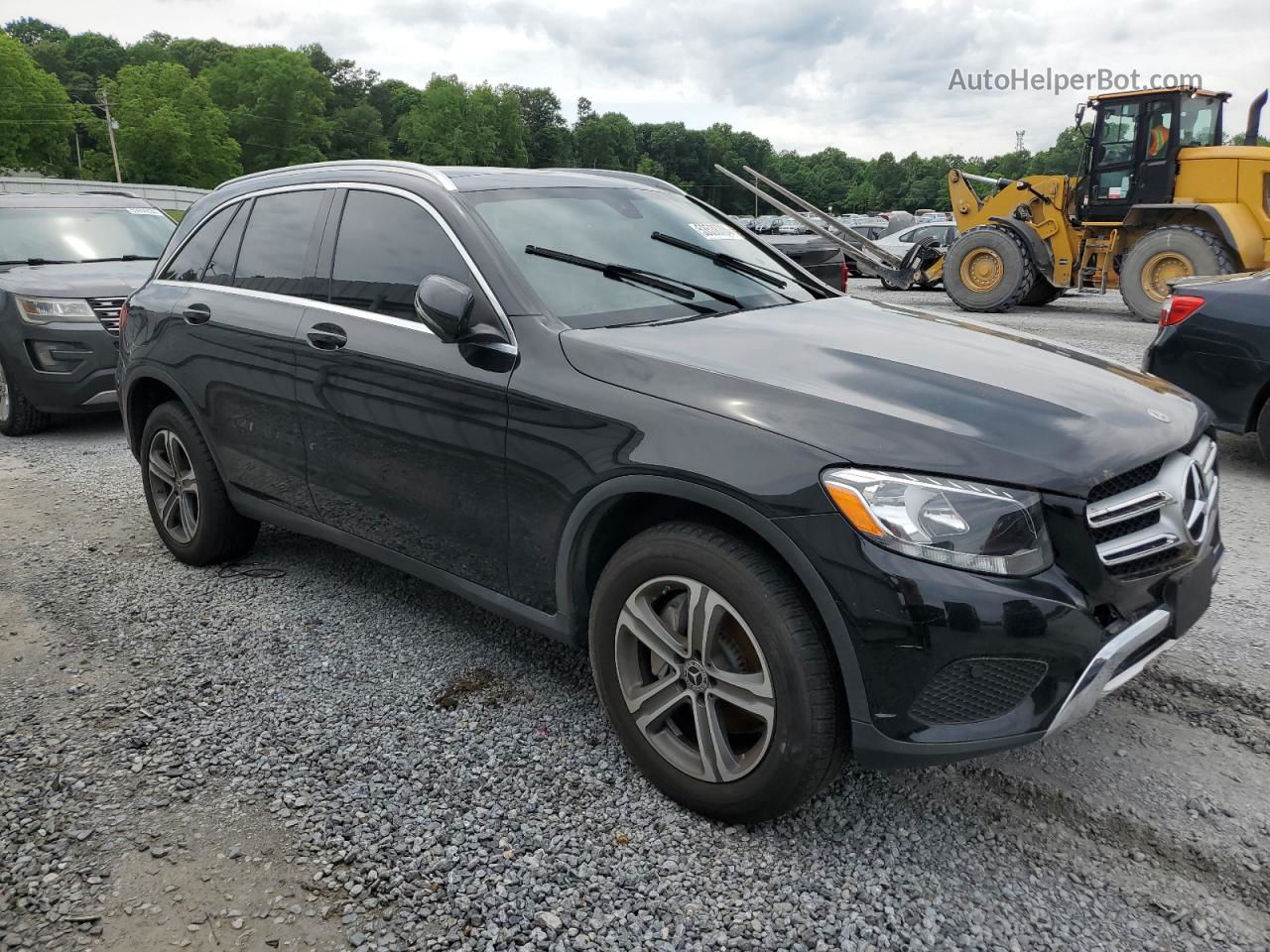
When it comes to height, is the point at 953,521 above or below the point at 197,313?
below

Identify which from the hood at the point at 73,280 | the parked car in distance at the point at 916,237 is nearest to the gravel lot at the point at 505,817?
the hood at the point at 73,280

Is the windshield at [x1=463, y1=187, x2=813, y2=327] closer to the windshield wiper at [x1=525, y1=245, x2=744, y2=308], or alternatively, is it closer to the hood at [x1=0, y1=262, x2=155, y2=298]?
the windshield wiper at [x1=525, y1=245, x2=744, y2=308]

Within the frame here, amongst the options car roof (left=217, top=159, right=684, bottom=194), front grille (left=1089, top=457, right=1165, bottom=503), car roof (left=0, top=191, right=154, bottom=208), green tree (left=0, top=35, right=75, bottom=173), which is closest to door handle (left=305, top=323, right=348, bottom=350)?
car roof (left=217, top=159, right=684, bottom=194)

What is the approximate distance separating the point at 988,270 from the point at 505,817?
1489cm

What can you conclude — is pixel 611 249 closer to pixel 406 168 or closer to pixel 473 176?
pixel 473 176

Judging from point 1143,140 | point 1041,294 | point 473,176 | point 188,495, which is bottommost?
point 188,495

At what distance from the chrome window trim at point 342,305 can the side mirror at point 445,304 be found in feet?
0.40

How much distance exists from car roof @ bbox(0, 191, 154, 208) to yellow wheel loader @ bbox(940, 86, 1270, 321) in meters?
12.0

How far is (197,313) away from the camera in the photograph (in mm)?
4309

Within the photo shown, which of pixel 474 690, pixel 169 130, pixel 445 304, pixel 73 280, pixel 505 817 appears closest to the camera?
pixel 505 817

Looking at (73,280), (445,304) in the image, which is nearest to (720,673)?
(445,304)

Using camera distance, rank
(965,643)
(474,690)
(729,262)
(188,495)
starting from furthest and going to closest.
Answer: (188,495), (729,262), (474,690), (965,643)

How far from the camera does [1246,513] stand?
17.4 ft

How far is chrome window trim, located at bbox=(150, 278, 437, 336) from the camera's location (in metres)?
3.35
